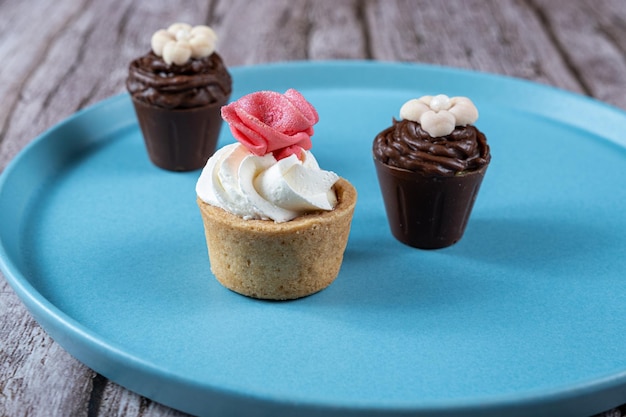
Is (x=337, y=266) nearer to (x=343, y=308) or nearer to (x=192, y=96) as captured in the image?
(x=343, y=308)

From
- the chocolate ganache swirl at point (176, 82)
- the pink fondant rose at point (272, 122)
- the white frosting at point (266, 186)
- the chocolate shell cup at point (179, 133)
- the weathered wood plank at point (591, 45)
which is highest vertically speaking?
the pink fondant rose at point (272, 122)

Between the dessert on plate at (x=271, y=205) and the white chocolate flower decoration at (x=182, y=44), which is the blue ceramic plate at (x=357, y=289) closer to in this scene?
the dessert on plate at (x=271, y=205)

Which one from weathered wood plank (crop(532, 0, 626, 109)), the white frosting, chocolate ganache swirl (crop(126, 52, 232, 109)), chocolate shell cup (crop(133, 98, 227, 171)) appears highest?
the white frosting

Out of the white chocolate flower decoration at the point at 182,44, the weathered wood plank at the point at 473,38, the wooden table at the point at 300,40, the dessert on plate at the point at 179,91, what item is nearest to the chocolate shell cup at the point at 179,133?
the dessert on plate at the point at 179,91

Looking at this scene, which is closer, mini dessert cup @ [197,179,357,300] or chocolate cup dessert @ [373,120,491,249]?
mini dessert cup @ [197,179,357,300]

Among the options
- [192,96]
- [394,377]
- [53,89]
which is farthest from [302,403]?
[53,89]

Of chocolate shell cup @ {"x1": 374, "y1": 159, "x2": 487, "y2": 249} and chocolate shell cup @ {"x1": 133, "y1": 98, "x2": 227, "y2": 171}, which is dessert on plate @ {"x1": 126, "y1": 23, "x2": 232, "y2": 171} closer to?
chocolate shell cup @ {"x1": 133, "y1": 98, "x2": 227, "y2": 171}

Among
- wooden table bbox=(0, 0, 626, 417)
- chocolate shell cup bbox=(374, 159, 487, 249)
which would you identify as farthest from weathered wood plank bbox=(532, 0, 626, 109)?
chocolate shell cup bbox=(374, 159, 487, 249)
